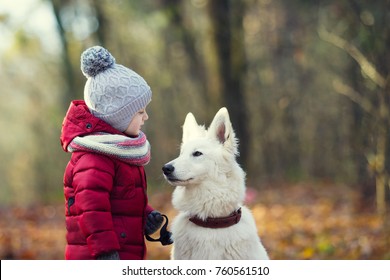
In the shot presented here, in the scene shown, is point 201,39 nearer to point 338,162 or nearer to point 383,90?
point 338,162

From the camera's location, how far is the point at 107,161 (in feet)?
10.7

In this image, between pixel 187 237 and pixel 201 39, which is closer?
pixel 187 237

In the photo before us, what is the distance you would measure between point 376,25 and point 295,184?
22.4 ft

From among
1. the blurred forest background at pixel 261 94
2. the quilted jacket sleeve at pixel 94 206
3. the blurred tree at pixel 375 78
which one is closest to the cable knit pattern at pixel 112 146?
the quilted jacket sleeve at pixel 94 206

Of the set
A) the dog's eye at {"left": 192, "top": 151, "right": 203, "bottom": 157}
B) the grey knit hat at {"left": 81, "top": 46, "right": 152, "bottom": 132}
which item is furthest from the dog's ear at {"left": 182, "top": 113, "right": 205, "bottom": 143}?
the grey knit hat at {"left": 81, "top": 46, "right": 152, "bottom": 132}

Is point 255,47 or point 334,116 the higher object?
point 255,47

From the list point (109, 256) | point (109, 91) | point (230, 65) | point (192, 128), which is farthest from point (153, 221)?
point (230, 65)

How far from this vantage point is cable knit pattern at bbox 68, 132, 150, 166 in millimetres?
3230

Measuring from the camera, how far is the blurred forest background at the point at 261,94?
7.43 m

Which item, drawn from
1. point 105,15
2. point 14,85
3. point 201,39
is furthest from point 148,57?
point 14,85

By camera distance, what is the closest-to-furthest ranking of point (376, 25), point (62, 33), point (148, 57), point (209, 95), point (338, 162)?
point (376, 25)
point (209, 95)
point (62, 33)
point (338, 162)
point (148, 57)

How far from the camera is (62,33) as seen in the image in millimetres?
13492

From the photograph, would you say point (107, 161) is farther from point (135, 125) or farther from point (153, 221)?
point (153, 221)

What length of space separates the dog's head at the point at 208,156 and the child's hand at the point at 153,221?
0.24 metres
